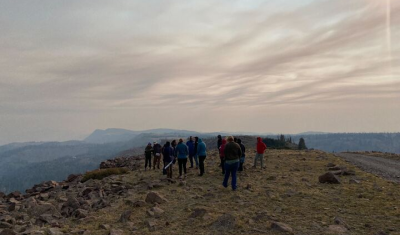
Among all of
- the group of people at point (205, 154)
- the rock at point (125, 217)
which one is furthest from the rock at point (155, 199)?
the group of people at point (205, 154)

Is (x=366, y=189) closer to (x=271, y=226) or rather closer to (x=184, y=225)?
(x=271, y=226)

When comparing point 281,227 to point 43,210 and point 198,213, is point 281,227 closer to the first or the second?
point 198,213

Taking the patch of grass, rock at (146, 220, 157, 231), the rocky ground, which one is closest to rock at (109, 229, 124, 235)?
the rocky ground

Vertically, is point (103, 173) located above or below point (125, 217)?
below

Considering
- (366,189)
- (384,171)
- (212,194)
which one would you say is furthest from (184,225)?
(384,171)

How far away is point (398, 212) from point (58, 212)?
1555 centimetres

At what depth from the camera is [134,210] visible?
12.6 metres

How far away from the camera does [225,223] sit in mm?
10039

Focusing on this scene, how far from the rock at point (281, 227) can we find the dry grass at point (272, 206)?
0.27 metres

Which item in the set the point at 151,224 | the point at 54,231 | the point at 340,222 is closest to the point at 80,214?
the point at 54,231

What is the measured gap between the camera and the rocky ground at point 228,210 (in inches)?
384

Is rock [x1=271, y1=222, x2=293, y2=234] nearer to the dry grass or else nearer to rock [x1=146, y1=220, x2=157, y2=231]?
the dry grass

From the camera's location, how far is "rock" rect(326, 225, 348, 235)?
886 cm

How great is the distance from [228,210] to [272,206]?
2127mm
